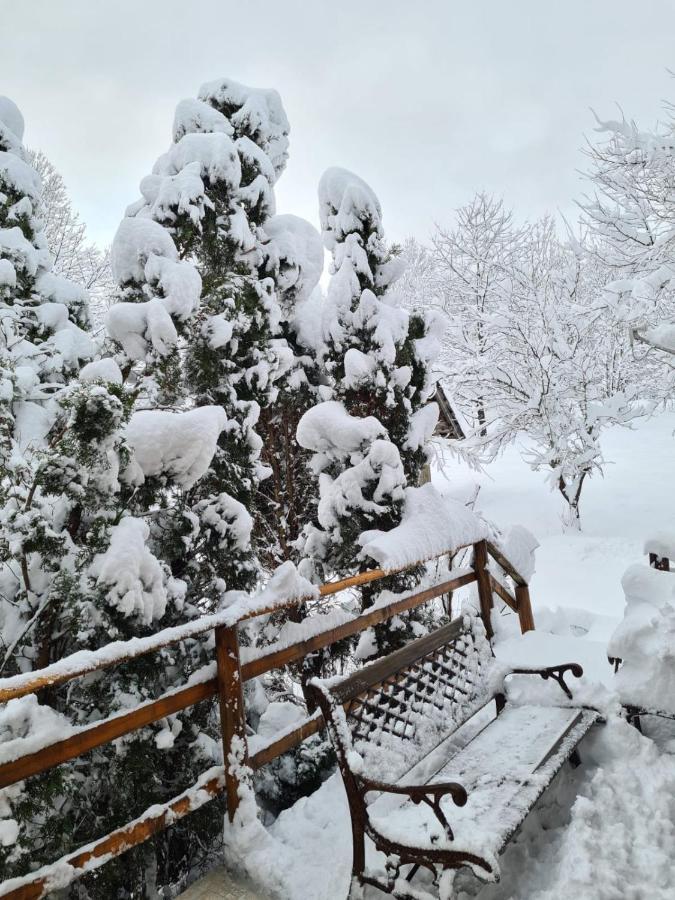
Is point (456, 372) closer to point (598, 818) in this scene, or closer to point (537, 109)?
point (537, 109)

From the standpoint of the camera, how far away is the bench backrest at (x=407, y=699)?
249 cm

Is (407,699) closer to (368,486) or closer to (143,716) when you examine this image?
(143,716)

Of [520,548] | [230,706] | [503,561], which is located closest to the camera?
[230,706]

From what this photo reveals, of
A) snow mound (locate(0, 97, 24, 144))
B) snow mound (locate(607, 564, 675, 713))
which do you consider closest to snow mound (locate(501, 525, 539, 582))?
snow mound (locate(607, 564, 675, 713))

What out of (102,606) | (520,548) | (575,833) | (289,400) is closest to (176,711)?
(102,606)

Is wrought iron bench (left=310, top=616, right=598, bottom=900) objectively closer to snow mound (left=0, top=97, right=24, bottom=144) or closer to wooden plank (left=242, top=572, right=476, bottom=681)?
wooden plank (left=242, top=572, right=476, bottom=681)

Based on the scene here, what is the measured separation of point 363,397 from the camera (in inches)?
258

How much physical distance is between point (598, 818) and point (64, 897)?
2528 mm

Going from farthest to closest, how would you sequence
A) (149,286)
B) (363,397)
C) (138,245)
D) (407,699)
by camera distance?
(363,397) < (138,245) < (149,286) < (407,699)

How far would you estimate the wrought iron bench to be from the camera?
6.83ft

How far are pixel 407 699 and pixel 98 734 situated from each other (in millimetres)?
1669

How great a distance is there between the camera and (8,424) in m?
3.17

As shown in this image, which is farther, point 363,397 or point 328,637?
point 363,397

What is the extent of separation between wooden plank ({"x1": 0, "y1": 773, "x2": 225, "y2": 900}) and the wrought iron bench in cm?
66
